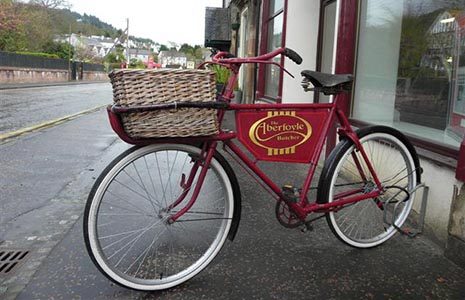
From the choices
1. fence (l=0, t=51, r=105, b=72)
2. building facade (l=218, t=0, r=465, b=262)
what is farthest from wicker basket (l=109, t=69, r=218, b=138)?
fence (l=0, t=51, r=105, b=72)

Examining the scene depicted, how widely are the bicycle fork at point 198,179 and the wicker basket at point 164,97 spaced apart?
0.60ft

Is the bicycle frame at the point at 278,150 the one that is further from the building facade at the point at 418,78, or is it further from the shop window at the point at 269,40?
the shop window at the point at 269,40

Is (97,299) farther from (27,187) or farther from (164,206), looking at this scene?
(27,187)

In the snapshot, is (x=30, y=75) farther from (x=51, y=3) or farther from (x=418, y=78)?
(x=418, y=78)

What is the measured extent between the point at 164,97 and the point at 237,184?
0.72m

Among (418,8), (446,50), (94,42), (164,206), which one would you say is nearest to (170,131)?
(164,206)

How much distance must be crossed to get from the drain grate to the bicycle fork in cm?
106

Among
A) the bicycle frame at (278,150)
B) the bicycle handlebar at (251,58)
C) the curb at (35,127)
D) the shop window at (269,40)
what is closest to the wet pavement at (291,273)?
the bicycle frame at (278,150)

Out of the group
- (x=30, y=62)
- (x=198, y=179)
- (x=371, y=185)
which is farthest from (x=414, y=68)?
(x=30, y=62)

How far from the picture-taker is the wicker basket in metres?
2.26

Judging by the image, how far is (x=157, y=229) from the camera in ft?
11.0

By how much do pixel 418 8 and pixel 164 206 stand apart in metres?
3.28

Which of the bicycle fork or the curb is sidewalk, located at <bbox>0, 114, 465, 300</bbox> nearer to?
the bicycle fork

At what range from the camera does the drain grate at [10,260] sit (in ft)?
9.29
